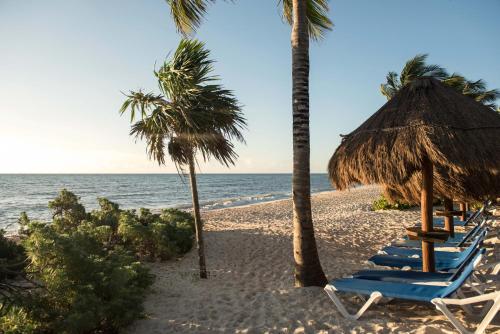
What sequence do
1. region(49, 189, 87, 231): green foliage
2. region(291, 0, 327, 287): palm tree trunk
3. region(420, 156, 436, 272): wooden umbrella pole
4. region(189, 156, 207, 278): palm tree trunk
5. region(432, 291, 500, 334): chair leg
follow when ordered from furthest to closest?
region(49, 189, 87, 231): green foliage < region(189, 156, 207, 278): palm tree trunk < region(291, 0, 327, 287): palm tree trunk < region(420, 156, 436, 272): wooden umbrella pole < region(432, 291, 500, 334): chair leg

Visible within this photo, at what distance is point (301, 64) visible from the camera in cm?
529

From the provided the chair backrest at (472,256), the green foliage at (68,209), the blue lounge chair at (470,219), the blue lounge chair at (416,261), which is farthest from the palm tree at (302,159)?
the green foliage at (68,209)

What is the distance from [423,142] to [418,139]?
3.8 inches

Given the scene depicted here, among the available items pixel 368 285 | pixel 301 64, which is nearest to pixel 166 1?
pixel 301 64

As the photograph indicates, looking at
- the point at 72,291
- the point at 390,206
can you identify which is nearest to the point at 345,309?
the point at 72,291

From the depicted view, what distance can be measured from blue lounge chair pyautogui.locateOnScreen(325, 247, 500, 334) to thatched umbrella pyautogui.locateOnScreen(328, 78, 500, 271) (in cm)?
115

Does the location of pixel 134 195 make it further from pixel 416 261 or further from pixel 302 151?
pixel 416 261

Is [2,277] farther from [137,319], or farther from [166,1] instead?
[166,1]

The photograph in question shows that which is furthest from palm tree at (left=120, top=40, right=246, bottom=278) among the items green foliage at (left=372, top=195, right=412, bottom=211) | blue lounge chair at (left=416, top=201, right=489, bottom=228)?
green foliage at (left=372, top=195, right=412, bottom=211)

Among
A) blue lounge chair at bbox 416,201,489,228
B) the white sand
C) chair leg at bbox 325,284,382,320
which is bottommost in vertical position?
the white sand

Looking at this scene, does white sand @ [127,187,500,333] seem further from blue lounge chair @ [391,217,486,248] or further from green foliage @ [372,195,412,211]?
green foliage @ [372,195,412,211]

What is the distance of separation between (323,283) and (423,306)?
145 cm

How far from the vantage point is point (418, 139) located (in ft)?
15.2

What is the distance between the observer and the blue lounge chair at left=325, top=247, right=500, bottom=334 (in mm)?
3358
